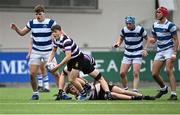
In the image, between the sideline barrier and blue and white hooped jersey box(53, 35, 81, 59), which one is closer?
blue and white hooped jersey box(53, 35, 81, 59)

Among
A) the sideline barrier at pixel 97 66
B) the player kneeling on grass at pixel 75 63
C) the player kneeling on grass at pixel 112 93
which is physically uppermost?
the player kneeling on grass at pixel 75 63

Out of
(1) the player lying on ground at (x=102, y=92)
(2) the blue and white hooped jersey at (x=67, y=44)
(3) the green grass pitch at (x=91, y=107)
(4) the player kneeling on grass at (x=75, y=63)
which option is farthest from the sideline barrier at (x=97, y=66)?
(3) the green grass pitch at (x=91, y=107)

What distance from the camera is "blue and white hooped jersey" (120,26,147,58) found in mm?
19156

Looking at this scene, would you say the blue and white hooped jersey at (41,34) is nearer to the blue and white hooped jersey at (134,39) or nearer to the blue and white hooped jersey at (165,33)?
the blue and white hooped jersey at (134,39)

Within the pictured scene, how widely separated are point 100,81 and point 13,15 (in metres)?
16.0

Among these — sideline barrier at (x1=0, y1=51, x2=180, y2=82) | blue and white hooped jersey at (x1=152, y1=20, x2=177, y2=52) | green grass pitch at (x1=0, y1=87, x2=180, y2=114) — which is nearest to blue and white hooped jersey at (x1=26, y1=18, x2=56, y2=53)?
green grass pitch at (x1=0, y1=87, x2=180, y2=114)

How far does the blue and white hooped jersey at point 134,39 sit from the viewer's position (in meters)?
19.2

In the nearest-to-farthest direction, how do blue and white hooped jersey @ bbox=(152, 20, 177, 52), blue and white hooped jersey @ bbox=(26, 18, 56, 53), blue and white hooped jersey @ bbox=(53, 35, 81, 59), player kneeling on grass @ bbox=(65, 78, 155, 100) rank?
1. blue and white hooped jersey @ bbox=(53, 35, 81, 59)
2. player kneeling on grass @ bbox=(65, 78, 155, 100)
3. blue and white hooped jersey @ bbox=(152, 20, 177, 52)
4. blue and white hooped jersey @ bbox=(26, 18, 56, 53)

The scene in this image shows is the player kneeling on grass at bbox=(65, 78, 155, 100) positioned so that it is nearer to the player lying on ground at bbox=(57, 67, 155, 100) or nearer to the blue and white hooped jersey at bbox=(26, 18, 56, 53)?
the player lying on ground at bbox=(57, 67, 155, 100)

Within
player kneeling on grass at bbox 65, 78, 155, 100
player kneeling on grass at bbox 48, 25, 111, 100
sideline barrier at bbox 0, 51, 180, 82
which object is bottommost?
sideline barrier at bbox 0, 51, 180, 82

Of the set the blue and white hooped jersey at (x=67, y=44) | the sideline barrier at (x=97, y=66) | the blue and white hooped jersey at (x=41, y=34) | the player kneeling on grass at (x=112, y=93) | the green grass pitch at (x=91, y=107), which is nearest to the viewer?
the green grass pitch at (x=91, y=107)

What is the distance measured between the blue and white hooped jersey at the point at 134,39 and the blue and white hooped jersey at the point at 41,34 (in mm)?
1883

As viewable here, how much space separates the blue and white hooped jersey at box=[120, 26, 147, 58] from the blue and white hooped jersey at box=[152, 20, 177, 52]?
48.8 inches

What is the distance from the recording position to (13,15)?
3272 centimetres
